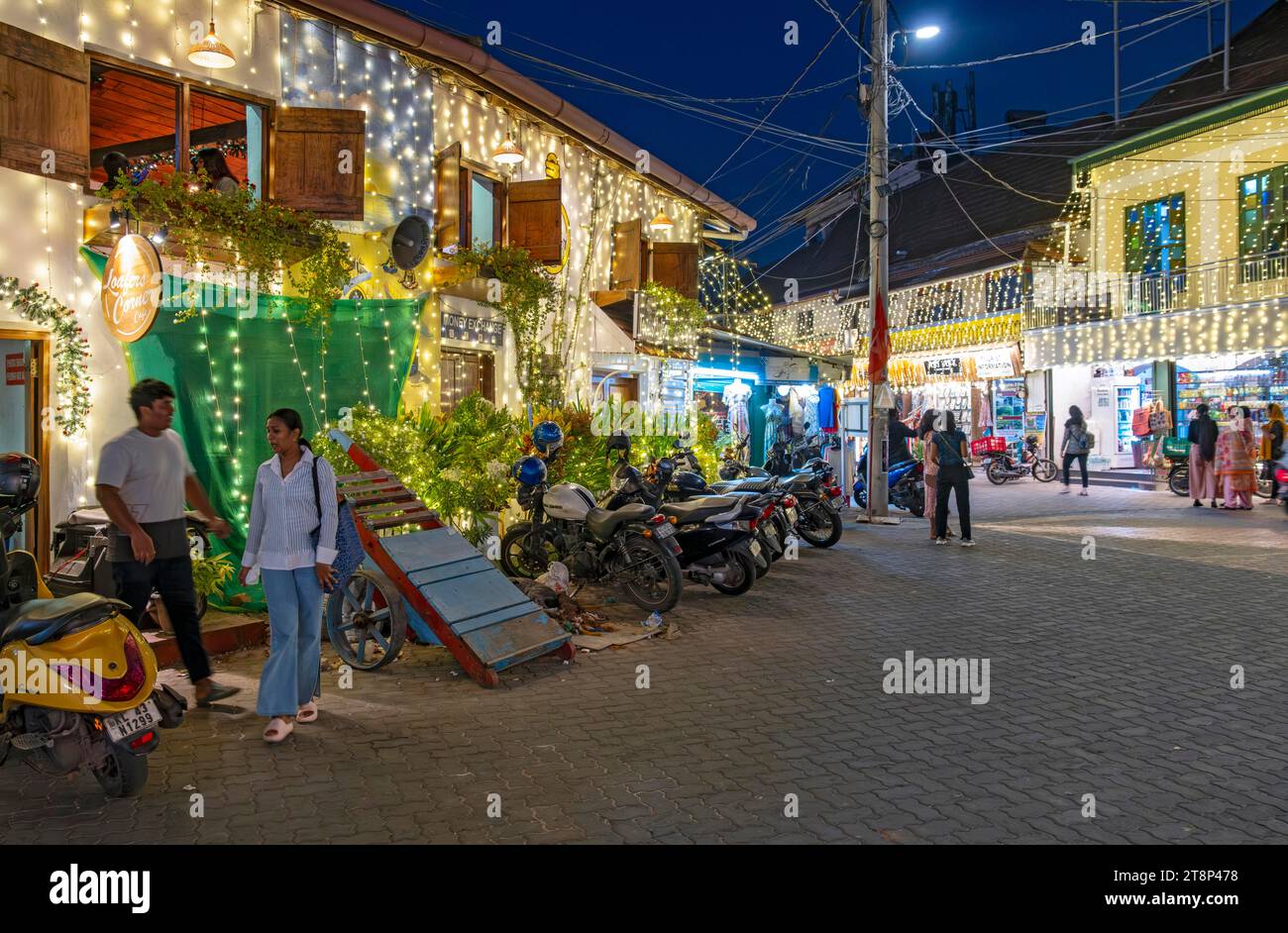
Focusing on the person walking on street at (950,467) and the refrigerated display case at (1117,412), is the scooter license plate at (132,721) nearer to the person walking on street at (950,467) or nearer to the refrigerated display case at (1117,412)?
the person walking on street at (950,467)

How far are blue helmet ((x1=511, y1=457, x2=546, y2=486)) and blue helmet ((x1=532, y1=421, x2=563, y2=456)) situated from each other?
1.98 feet

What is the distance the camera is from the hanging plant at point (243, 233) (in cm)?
A: 774

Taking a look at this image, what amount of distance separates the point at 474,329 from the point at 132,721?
8.36 meters

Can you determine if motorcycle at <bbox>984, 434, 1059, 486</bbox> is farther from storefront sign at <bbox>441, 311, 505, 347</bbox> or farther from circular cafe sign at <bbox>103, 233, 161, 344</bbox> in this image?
circular cafe sign at <bbox>103, 233, 161, 344</bbox>

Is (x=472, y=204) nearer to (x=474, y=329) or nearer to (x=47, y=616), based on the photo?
(x=474, y=329)

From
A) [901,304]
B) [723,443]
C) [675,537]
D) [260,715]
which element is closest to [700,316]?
[723,443]

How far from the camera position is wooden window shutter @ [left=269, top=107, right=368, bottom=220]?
918 centimetres

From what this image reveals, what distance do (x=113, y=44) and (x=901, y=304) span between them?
30.6 m

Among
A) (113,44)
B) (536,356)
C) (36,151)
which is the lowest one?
(536,356)

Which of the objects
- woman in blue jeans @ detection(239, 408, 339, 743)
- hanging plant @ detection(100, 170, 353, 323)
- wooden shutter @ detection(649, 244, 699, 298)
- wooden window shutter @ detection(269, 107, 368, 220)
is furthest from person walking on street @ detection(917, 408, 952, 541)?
woman in blue jeans @ detection(239, 408, 339, 743)

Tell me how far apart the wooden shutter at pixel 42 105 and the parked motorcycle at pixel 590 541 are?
185 inches

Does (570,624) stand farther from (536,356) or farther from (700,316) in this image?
(700,316)

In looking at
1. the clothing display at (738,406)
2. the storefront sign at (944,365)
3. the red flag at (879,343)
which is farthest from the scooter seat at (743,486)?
the storefront sign at (944,365)

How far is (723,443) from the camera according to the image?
18.6m
